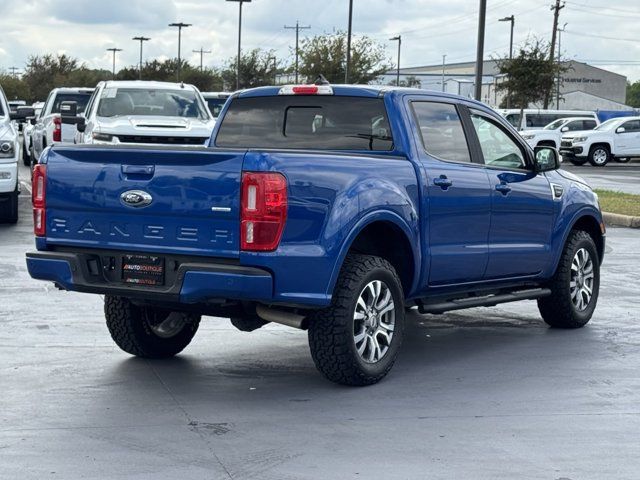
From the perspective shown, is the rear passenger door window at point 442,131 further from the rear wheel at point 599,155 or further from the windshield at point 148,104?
the rear wheel at point 599,155

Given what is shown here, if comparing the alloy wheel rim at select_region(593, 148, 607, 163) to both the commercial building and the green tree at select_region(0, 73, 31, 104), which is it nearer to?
the commercial building

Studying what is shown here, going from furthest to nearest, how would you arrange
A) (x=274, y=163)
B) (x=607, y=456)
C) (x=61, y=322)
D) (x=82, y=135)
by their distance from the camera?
(x=82, y=135), (x=61, y=322), (x=274, y=163), (x=607, y=456)

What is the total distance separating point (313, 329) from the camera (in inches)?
290

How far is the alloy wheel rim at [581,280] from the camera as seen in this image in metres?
9.98

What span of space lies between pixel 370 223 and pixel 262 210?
2.97 feet

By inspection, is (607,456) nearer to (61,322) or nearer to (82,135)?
(61,322)

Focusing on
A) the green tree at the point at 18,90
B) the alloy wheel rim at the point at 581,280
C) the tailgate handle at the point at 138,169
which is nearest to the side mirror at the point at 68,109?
the alloy wheel rim at the point at 581,280

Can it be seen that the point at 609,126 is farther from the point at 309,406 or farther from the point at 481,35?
the point at 309,406

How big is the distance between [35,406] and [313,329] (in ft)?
5.34

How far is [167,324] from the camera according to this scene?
8.43 m

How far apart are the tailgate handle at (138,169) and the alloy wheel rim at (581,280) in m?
4.02

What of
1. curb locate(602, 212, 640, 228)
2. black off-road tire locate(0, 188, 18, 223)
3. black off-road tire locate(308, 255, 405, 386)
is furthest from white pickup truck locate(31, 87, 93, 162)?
black off-road tire locate(308, 255, 405, 386)

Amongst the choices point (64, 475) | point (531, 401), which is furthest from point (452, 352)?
point (64, 475)

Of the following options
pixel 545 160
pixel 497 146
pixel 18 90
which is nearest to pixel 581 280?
pixel 545 160
